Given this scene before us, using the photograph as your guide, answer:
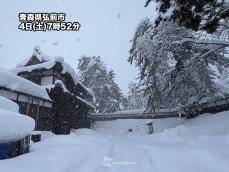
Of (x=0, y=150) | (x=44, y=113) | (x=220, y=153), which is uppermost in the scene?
(x=44, y=113)

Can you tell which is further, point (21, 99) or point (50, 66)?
point (50, 66)

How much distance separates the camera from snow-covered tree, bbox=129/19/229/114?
48.9ft

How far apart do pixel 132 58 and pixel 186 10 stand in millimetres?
13286

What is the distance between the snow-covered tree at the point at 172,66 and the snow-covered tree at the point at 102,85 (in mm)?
19985

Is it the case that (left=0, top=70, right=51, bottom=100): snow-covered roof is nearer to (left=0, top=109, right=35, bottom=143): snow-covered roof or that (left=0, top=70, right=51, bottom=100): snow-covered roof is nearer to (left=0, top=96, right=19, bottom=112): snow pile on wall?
(left=0, top=96, right=19, bottom=112): snow pile on wall

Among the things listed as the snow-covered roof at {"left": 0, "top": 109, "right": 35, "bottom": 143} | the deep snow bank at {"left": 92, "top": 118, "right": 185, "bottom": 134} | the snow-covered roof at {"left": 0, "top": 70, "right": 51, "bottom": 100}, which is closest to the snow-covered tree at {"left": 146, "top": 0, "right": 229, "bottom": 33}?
the snow-covered roof at {"left": 0, "top": 109, "right": 35, "bottom": 143}

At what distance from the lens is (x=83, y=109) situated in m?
31.7

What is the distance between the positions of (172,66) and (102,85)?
24430 millimetres

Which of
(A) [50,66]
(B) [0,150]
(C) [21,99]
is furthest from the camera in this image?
(A) [50,66]

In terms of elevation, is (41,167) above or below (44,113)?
below

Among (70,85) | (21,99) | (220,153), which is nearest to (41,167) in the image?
(220,153)

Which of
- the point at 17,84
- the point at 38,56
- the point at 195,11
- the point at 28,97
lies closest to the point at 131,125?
the point at 38,56

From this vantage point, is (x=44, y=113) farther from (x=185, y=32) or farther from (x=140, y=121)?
(x=140, y=121)

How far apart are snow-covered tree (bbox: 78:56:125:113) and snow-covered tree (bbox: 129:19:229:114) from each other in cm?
1998
